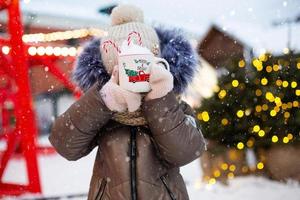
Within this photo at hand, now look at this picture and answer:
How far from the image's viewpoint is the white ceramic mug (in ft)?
5.02

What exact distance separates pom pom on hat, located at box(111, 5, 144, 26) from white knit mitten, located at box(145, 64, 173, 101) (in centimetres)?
40

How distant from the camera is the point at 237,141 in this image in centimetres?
545

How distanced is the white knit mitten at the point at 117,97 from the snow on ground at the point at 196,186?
137 inches

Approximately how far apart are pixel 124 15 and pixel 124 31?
4.9 inches

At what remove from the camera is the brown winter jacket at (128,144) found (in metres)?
1.64

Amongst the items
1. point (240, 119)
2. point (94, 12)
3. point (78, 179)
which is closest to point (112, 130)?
point (240, 119)

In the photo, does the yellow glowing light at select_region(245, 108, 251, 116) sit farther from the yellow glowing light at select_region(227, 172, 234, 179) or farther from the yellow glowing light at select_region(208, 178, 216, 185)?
the yellow glowing light at select_region(208, 178, 216, 185)

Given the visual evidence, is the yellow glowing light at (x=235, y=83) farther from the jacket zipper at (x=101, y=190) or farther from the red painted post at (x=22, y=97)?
the jacket zipper at (x=101, y=190)

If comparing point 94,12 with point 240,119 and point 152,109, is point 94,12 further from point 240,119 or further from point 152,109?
point 152,109


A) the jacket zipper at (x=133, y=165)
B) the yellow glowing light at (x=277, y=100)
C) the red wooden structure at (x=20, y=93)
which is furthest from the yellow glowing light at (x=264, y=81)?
the jacket zipper at (x=133, y=165)

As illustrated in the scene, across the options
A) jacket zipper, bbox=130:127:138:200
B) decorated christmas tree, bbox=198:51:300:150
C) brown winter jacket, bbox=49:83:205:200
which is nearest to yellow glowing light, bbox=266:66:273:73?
decorated christmas tree, bbox=198:51:300:150

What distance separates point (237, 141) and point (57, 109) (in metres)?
15.9

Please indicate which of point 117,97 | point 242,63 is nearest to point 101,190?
point 117,97

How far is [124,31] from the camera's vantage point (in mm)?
1824
